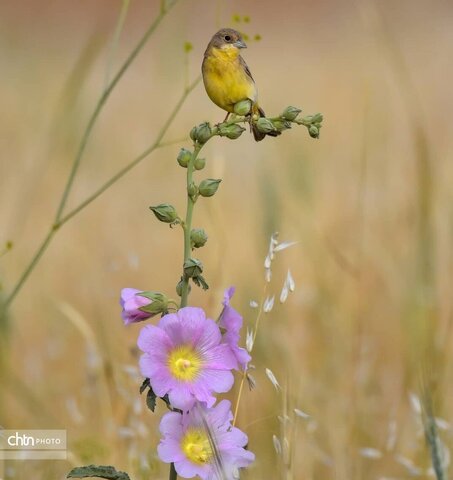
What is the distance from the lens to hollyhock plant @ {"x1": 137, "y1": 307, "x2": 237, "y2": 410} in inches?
29.1

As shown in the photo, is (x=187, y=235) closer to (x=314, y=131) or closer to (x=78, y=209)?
(x=314, y=131)

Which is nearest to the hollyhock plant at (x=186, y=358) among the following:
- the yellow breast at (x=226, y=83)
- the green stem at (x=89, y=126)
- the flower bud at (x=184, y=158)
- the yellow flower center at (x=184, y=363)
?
the yellow flower center at (x=184, y=363)

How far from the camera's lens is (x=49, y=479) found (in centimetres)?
105

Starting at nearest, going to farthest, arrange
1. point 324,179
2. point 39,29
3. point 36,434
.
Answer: point 36,434 < point 324,179 < point 39,29

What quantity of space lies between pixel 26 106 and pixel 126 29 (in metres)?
3.30

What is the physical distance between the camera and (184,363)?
75 centimetres

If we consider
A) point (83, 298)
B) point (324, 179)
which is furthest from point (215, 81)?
point (324, 179)

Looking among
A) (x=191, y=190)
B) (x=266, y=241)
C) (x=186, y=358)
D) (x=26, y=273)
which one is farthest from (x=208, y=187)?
(x=266, y=241)

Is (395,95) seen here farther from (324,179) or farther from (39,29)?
(39,29)

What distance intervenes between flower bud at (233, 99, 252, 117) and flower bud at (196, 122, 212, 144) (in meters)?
0.08

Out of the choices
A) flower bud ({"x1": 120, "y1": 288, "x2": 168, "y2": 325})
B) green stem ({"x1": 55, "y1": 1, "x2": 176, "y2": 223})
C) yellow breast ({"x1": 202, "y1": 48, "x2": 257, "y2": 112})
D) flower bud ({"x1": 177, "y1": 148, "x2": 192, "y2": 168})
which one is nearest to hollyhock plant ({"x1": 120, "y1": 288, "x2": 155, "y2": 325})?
flower bud ({"x1": 120, "y1": 288, "x2": 168, "y2": 325})

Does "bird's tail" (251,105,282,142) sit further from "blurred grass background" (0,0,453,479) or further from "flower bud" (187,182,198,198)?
"blurred grass background" (0,0,453,479)

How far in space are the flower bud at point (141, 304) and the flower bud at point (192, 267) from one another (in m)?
0.04

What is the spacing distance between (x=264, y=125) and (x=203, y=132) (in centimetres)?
5
